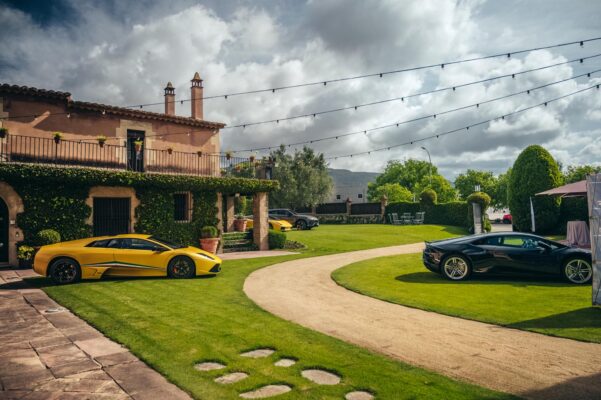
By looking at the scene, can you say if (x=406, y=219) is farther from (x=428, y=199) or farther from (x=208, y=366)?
(x=208, y=366)

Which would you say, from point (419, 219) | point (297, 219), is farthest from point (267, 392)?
point (419, 219)

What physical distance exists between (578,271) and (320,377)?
9205 mm

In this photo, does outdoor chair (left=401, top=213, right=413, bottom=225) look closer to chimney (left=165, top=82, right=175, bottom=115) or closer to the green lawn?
chimney (left=165, top=82, right=175, bottom=115)

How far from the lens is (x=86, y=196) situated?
16.0 metres

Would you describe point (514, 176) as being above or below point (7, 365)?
above

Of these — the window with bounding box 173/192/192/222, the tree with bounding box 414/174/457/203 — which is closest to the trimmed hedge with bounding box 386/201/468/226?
the window with bounding box 173/192/192/222

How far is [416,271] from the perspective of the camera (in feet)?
41.7

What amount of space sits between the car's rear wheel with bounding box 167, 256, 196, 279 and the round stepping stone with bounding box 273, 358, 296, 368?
7.26 meters

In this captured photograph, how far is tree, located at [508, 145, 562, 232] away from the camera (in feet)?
86.3

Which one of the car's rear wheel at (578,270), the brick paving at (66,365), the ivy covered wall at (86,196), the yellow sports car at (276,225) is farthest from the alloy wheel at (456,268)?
the yellow sports car at (276,225)

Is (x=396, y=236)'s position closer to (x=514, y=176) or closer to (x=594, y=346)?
(x=514, y=176)

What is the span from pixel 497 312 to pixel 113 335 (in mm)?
6854

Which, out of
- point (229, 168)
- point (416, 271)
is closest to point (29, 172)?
point (229, 168)

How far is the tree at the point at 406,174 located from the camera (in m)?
91.9
